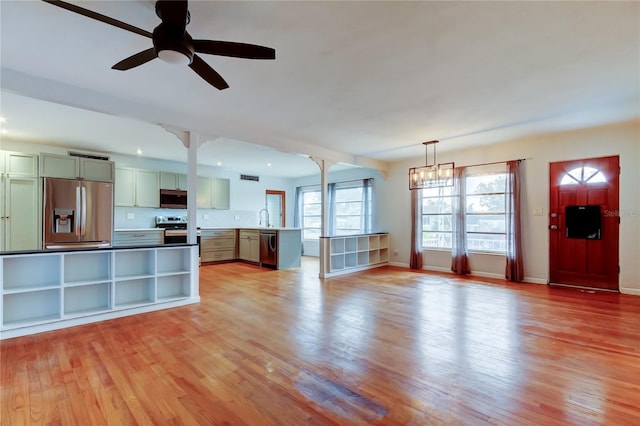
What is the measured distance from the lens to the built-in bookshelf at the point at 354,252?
620cm

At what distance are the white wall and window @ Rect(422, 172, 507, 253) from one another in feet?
0.86

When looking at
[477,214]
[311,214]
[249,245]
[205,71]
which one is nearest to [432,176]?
[477,214]

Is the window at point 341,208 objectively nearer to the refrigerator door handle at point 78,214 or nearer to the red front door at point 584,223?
the red front door at point 584,223

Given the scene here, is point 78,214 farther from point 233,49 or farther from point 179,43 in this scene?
point 233,49

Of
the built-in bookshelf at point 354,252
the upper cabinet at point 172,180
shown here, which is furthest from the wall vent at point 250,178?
the built-in bookshelf at point 354,252

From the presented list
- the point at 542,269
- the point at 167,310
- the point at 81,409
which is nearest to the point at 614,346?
the point at 542,269

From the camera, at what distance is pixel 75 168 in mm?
5535

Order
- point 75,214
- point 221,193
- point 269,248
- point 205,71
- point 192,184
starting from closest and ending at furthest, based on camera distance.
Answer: point 205,71 < point 192,184 < point 75,214 < point 269,248 < point 221,193

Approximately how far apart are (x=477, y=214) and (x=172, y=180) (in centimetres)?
666

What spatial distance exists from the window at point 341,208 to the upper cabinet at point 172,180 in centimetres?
370

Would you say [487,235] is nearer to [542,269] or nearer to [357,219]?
[542,269]

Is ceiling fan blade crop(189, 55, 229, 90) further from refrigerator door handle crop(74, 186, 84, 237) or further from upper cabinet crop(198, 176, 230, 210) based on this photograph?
upper cabinet crop(198, 176, 230, 210)

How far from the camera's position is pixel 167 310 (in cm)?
386

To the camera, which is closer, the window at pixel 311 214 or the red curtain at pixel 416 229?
the red curtain at pixel 416 229
